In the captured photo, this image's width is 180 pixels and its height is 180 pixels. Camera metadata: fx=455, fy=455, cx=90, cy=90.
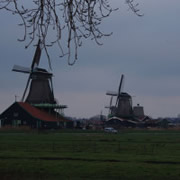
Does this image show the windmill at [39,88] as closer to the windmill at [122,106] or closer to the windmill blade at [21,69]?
the windmill blade at [21,69]

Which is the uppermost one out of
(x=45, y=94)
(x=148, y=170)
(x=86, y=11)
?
(x=45, y=94)

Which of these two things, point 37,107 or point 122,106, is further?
point 122,106

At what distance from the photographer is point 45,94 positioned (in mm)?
94188

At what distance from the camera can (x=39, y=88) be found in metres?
93.6

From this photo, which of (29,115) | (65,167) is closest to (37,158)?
(65,167)

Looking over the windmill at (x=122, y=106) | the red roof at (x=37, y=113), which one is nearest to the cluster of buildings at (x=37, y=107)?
the red roof at (x=37, y=113)

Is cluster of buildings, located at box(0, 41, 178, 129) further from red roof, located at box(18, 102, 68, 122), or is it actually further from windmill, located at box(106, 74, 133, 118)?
windmill, located at box(106, 74, 133, 118)

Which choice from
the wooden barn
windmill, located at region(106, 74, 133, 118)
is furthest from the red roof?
windmill, located at region(106, 74, 133, 118)

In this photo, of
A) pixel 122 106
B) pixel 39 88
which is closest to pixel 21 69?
pixel 39 88

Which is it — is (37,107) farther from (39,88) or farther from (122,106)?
(122,106)

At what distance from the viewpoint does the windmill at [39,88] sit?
3684 inches

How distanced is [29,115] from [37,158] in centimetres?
5848

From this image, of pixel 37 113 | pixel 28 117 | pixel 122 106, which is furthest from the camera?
pixel 122 106

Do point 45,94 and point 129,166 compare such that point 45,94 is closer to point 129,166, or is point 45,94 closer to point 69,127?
point 69,127
